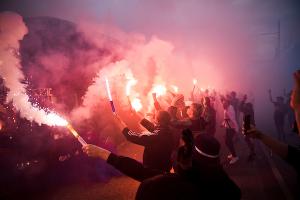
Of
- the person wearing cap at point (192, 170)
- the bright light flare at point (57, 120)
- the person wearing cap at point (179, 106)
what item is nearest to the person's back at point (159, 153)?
the bright light flare at point (57, 120)

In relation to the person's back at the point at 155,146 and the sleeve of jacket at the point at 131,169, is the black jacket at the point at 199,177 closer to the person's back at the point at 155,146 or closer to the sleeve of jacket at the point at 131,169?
the sleeve of jacket at the point at 131,169

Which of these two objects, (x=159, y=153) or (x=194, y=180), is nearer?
(x=194, y=180)

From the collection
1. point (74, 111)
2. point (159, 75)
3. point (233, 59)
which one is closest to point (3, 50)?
point (74, 111)

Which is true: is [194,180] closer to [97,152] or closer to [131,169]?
[131,169]

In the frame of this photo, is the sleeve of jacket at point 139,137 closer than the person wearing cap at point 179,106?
Yes

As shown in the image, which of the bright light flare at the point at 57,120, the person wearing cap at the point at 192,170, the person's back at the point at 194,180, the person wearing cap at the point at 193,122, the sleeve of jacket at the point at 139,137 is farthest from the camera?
the person wearing cap at the point at 193,122

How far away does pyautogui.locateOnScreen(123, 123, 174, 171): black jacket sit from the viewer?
13.9 ft

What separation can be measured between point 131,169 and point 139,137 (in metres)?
2.02

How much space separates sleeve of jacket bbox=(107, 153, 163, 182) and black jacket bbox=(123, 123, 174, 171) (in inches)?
74.8

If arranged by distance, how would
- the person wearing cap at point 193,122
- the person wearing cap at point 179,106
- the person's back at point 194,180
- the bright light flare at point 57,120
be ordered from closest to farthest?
the person's back at point 194,180, the bright light flare at point 57,120, the person wearing cap at point 193,122, the person wearing cap at point 179,106

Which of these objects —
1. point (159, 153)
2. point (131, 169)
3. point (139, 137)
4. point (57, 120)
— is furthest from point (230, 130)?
point (131, 169)

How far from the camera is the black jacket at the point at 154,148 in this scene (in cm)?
423

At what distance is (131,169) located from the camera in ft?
7.38

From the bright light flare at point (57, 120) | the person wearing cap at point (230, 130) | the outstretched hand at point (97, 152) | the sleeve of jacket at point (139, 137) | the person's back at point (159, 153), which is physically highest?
the bright light flare at point (57, 120)
